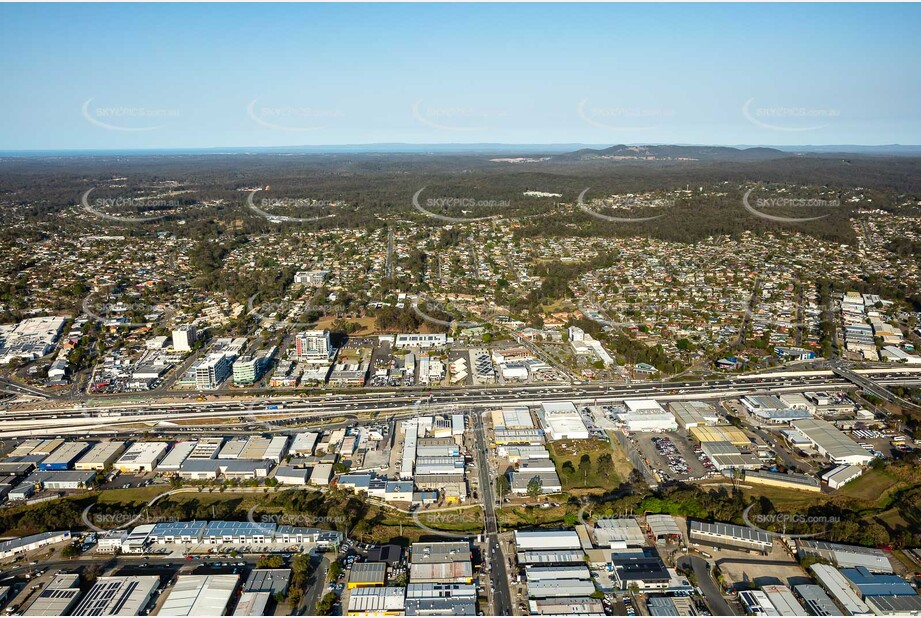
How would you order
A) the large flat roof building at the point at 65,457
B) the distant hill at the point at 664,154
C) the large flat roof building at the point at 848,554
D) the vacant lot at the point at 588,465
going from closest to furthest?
the large flat roof building at the point at 848,554 → the vacant lot at the point at 588,465 → the large flat roof building at the point at 65,457 → the distant hill at the point at 664,154

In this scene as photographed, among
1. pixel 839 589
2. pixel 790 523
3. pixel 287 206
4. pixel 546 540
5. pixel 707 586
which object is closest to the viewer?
pixel 839 589

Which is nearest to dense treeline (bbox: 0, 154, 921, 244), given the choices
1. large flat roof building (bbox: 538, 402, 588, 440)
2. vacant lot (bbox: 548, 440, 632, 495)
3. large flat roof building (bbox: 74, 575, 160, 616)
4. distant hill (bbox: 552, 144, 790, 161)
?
large flat roof building (bbox: 538, 402, 588, 440)

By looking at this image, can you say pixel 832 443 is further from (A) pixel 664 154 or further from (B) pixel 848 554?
(A) pixel 664 154

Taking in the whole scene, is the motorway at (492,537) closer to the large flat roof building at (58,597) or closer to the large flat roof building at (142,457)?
the large flat roof building at (58,597)

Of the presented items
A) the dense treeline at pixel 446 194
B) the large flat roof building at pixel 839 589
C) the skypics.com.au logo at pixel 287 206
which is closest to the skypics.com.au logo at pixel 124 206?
the dense treeline at pixel 446 194

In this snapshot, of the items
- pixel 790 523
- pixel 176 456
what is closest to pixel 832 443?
pixel 790 523
